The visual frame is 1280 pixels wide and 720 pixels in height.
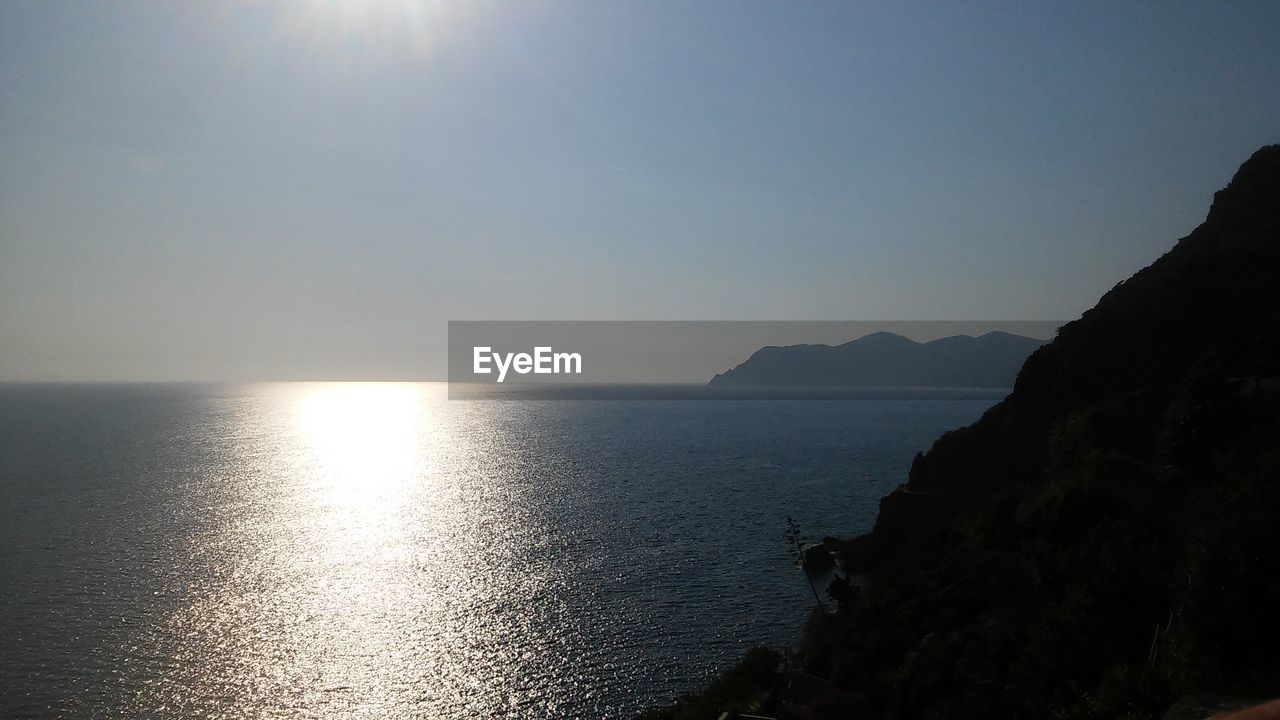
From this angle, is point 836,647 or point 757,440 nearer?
point 836,647

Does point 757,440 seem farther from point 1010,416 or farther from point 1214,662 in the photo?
point 1214,662

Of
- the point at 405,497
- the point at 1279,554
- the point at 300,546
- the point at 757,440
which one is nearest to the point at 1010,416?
the point at 1279,554

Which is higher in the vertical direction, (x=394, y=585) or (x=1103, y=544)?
(x=1103, y=544)

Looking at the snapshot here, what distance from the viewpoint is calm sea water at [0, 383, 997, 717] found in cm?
4481

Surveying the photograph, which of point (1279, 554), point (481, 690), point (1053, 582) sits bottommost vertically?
point (481, 690)

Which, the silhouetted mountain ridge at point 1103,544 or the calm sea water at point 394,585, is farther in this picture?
the calm sea water at point 394,585

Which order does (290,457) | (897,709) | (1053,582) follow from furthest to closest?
(290,457) < (1053,582) < (897,709)

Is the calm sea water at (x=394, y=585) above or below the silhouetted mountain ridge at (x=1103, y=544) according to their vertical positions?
below

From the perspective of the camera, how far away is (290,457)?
157 meters

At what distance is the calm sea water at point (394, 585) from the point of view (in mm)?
44812

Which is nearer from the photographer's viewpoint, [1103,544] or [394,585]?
[1103,544]

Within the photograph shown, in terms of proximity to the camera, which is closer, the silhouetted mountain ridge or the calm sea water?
the silhouetted mountain ridge

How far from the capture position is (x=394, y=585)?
65.6 m

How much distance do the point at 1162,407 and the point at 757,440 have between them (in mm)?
135428
